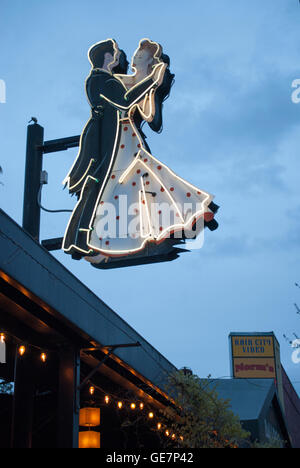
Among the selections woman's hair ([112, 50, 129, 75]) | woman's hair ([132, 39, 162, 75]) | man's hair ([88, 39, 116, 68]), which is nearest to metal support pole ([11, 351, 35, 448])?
woman's hair ([112, 50, 129, 75])

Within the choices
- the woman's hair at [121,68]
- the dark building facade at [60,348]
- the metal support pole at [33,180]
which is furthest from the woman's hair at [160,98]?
the dark building facade at [60,348]

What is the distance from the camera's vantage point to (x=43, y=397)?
20297mm

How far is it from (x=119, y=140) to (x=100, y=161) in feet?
2.45

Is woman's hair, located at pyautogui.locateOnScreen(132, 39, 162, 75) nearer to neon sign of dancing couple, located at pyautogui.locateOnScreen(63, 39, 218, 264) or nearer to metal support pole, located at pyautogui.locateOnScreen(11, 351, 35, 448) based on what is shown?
neon sign of dancing couple, located at pyautogui.locateOnScreen(63, 39, 218, 264)

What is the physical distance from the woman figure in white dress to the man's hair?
0.87 meters

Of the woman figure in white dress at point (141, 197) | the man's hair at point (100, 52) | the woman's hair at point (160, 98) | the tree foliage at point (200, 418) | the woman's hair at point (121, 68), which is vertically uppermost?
the man's hair at point (100, 52)

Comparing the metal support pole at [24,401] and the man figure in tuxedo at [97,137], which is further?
the man figure in tuxedo at [97,137]

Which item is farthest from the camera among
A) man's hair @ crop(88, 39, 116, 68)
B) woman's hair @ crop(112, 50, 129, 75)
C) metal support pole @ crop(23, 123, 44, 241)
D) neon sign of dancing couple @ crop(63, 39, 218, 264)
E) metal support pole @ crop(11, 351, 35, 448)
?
man's hair @ crop(88, 39, 116, 68)

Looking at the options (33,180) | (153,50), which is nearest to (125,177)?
(33,180)

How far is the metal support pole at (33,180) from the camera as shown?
1783 centimetres

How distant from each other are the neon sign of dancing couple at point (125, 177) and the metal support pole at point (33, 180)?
0.80 m

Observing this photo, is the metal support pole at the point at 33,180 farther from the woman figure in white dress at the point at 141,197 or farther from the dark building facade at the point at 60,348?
the dark building facade at the point at 60,348

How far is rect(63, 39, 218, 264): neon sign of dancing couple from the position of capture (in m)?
17.4

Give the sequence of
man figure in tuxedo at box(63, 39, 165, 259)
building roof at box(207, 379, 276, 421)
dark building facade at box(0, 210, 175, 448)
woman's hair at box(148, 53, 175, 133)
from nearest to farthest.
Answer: dark building facade at box(0, 210, 175, 448), man figure in tuxedo at box(63, 39, 165, 259), woman's hair at box(148, 53, 175, 133), building roof at box(207, 379, 276, 421)
